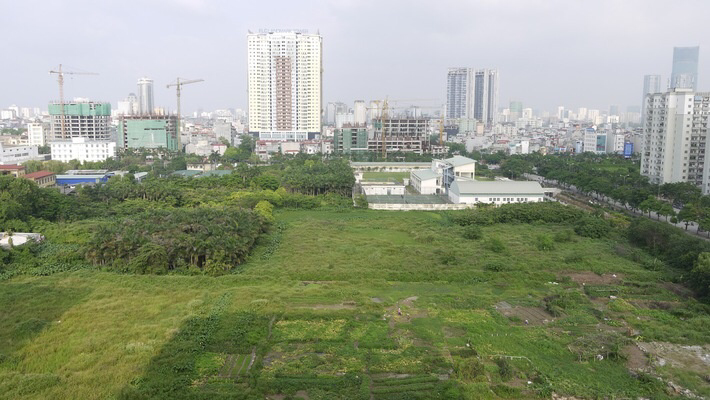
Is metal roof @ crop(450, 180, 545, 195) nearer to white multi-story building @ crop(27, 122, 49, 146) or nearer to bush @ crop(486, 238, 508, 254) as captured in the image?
bush @ crop(486, 238, 508, 254)

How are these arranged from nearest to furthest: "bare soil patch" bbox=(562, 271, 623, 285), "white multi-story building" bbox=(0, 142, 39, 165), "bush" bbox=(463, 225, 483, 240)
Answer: "bare soil patch" bbox=(562, 271, 623, 285), "bush" bbox=(463, 225, 483, 240), "white multi-story building" bbox=(0, 142, 39, 165)

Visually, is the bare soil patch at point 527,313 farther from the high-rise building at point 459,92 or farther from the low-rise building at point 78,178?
the high-rise building at point 459,92

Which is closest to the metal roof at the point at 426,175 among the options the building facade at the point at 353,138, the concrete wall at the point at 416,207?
the concrete wall at the point at 416,207

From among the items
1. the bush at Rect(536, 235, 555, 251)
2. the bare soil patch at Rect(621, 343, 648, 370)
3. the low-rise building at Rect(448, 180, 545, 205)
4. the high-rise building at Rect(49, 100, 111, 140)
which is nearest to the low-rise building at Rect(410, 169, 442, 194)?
the low-rise building at Rect(448, 180, 545, 205)

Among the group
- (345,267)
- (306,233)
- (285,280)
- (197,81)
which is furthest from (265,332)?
(197,81)

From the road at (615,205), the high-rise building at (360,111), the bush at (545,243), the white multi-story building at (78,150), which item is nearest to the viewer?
the bush at (545,243)

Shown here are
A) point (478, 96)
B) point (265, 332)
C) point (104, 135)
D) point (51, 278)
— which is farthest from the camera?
point (478, 96)

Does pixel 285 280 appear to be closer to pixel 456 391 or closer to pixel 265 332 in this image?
pixel 265 332
